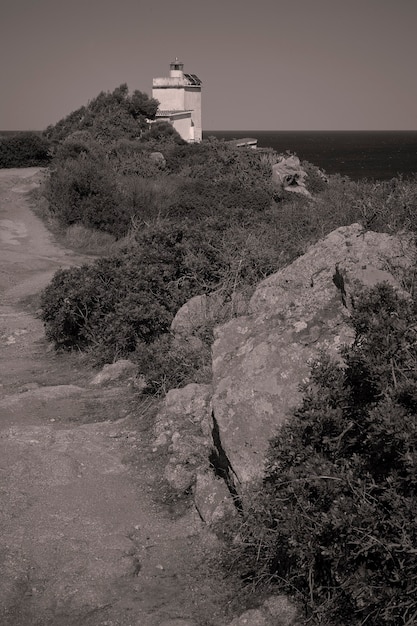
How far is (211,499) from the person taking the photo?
5.09 meters

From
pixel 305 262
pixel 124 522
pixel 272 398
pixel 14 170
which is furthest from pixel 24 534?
pixel 14 170

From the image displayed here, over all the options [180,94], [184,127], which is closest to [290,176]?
[184,127]

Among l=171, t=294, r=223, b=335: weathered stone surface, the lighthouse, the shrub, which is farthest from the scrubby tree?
l=171, t=294, r=223, b=335: weathered stone surface

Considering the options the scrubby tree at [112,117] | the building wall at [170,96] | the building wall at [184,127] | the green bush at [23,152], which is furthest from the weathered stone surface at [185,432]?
the building wall at [170,96]

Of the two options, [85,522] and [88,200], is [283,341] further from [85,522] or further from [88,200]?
[88,200]

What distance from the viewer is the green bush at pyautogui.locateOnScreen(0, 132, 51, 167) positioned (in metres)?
31.1

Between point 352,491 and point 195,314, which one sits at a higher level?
point 352,491

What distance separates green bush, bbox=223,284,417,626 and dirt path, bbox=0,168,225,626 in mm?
538

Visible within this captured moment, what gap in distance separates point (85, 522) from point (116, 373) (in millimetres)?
3189

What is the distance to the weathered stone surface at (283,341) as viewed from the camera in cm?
475

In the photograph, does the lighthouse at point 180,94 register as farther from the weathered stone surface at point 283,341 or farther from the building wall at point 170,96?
the weathered stone surface at point 283,341

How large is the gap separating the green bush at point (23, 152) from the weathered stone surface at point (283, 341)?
1101 inches

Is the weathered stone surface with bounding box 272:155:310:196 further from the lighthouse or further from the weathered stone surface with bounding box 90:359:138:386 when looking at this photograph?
the lighthouse

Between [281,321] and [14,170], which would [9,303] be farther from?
[14,170]
